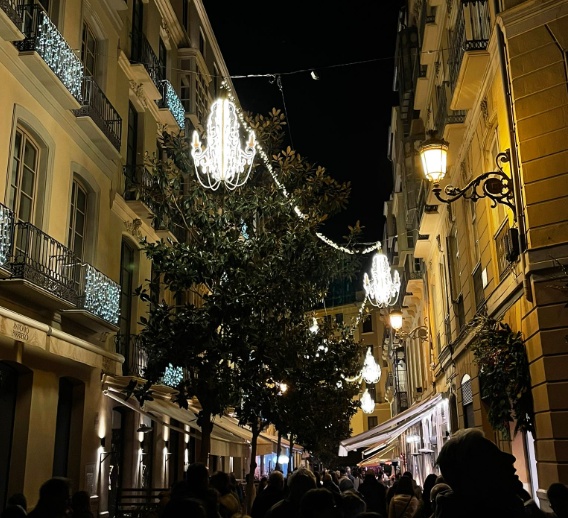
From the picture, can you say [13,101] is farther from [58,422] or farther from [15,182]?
[58,422]

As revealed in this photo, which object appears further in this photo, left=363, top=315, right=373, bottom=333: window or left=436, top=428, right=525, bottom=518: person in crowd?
left=363, top=315, right=373, bottom=333: window

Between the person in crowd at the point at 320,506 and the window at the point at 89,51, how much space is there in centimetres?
1386

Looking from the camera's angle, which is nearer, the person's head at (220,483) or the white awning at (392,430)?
the person's head at (220,483)

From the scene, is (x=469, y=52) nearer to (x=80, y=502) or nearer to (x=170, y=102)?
(x=80, y=502)

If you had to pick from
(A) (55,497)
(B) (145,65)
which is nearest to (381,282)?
(B) (145,65)

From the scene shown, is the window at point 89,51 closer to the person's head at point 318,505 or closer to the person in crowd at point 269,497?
the person in crowd at point 269,497

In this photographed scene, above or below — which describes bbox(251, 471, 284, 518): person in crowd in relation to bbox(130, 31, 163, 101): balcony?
below

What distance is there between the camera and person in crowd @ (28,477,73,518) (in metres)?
4.60

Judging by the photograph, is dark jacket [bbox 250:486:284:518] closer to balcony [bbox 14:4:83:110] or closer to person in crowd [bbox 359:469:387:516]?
person in crowd [bbox 359:469:387:516]

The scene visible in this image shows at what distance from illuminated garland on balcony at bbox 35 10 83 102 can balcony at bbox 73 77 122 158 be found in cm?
39

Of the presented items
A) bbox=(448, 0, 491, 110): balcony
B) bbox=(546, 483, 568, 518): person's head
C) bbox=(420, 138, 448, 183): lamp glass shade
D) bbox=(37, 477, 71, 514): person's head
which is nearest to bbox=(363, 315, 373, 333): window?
bbox=(448, 0, 491, 110): balcony

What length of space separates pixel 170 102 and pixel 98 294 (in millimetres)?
9282

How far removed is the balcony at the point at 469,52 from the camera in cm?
1174

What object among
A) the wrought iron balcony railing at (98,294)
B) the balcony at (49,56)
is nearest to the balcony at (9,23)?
the balcony at (49,56)
